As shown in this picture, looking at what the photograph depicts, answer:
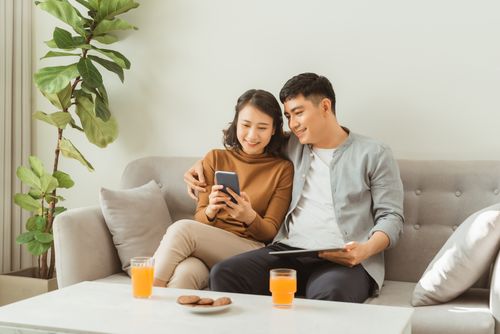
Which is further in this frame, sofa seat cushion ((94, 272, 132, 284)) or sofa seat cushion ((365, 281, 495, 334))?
sofa seat cushion ((94, 272, 132, 284))

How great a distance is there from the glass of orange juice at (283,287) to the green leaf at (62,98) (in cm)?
187

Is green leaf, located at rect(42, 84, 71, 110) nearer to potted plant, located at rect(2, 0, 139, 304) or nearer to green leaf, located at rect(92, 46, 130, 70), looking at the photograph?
potted plant, located at rect(2, 0, 139, 304)

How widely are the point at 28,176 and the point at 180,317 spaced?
5.82ft

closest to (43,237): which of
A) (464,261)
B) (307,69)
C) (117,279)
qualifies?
(117,279)

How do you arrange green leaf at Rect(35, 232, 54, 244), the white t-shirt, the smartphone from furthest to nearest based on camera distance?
green leaf at Rect(35, 232, 54, 244) < the white t-shirt < the smartphone

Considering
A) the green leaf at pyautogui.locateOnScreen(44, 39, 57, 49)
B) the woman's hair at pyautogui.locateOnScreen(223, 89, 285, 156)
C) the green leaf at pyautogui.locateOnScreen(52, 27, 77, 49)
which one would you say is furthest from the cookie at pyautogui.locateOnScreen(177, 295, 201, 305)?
the green leaf at pyautogui.locateOnScreen(44, 39, 57, 49)

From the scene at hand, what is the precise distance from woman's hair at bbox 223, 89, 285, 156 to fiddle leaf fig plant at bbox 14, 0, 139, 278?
748 mm

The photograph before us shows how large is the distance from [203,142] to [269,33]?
0.63 metres

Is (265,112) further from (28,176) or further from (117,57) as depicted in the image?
(28,176)

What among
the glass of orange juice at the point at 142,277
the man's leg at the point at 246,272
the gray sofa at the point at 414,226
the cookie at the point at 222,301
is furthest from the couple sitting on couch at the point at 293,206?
the cookie at the point at 222,301

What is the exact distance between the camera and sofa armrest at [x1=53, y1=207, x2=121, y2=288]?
2.70m

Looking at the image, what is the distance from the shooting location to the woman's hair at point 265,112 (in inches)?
112

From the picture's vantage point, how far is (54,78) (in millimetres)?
3225

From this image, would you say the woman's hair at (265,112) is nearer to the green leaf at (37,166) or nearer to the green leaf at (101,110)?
the green leaf at (101,110)
